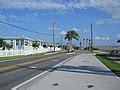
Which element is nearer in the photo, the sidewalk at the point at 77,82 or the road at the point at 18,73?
the sidewalk at the point at 77,82

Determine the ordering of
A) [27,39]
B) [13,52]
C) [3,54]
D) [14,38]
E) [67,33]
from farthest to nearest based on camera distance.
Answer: [67,33], [27,39], [14,38], [13,52], [3,54]

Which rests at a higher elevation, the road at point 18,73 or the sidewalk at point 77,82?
the road at point 18,73

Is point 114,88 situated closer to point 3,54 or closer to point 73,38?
point 3,54

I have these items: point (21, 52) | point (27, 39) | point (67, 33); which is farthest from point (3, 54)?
point (67, 33)

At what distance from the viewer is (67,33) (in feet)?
472

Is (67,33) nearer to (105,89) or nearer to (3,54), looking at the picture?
(3,54)

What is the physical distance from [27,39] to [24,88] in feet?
392

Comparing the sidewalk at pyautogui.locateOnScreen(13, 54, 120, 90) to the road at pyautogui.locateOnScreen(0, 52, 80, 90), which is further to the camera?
the road at pyautogui.locateOnScreen(0, 52, 80, 90)

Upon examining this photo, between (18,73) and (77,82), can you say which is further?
(18,73)

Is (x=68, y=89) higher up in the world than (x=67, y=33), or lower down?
lower down

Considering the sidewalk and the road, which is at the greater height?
the road

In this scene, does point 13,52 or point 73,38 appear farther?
point 73,38

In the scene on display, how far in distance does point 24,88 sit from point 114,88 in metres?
3.64

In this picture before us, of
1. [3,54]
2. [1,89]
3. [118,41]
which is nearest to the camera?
Result: [1,89]
